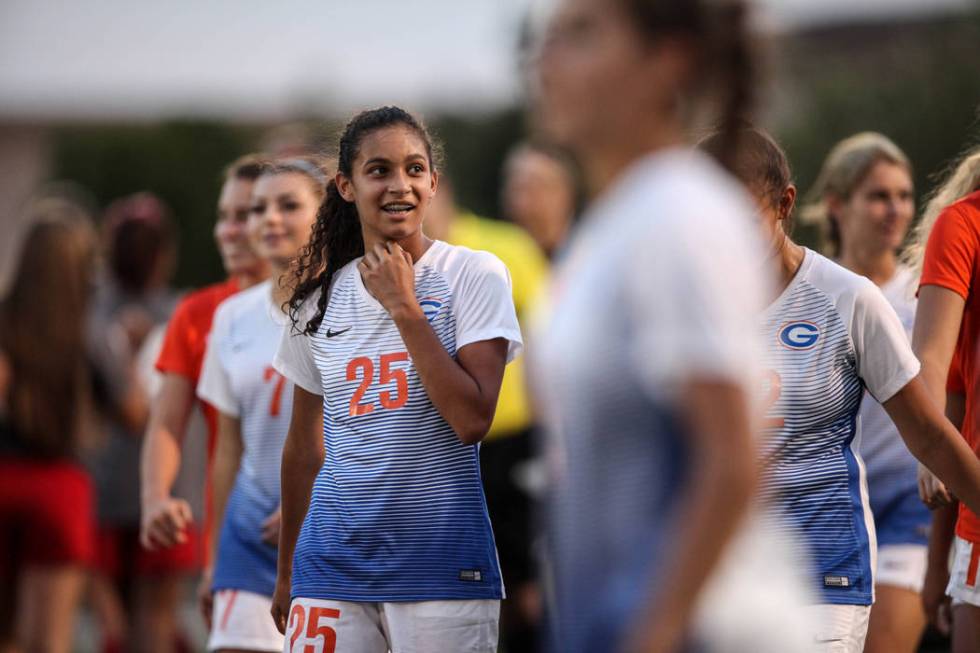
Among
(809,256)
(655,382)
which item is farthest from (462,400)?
(655,382)

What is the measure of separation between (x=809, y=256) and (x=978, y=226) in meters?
0.68

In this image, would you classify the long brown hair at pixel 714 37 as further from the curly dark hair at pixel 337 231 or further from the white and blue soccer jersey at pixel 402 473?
the curly dark hair at pixel 337 231

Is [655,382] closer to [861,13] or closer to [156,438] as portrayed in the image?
[156,438]

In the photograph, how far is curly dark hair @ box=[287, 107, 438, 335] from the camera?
448 cm

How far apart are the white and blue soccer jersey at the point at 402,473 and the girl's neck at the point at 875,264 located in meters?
2.47

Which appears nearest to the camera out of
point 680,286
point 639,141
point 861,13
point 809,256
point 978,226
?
point 680,286

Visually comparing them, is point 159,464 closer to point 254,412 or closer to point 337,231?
point 254,412

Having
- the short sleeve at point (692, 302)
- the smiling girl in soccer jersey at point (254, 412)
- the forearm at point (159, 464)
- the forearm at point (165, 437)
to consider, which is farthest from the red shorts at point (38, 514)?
the short sleeve at point (692, 302)

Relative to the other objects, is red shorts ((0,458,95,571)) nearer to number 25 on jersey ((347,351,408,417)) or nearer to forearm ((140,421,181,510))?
forearm ((140,421,181,510))

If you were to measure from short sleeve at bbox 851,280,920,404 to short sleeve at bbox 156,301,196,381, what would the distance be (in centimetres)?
293

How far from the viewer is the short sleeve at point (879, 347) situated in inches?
161

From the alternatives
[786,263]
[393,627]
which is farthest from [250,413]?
[786,263]

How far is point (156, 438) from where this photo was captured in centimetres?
592

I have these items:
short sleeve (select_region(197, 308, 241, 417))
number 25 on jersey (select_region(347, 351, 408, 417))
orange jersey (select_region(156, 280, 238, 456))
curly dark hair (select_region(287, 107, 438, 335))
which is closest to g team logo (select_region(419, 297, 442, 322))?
number 25 on jersey (select_region(347, 351, 408, 417))
